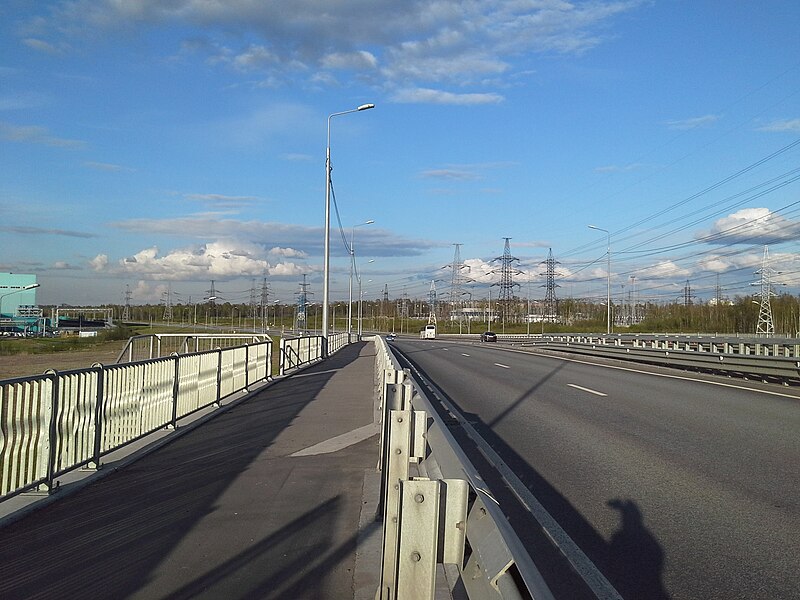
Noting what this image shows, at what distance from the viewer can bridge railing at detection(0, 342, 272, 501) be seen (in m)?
6.75

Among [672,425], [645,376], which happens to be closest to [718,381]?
[645,376]

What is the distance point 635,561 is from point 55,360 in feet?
127

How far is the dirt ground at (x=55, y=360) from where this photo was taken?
29.9m

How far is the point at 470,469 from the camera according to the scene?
359 cm

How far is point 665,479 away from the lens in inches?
324

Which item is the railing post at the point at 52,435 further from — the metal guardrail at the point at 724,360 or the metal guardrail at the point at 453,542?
the metal guardrail at the point at 724,360

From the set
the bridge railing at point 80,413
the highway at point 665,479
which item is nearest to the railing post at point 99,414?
the bridge railing at point 80,413

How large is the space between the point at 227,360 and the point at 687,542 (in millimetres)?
11198

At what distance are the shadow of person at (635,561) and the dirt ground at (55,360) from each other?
55.7ft

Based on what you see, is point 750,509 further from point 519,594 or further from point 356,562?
point 519,594

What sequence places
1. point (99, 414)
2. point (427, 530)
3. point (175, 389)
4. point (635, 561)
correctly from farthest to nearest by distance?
point (175, 389) < point (99, 414) < point (635, 561) < point (427, 530)

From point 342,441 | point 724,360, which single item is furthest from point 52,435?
point 724,360

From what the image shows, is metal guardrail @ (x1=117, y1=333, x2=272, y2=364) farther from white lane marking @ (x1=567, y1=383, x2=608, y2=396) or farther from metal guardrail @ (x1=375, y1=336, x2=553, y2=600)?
metal guardrail @ (x1=375, y1=336, x2=553, y2=600)

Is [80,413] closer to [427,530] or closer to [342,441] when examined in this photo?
[342,441]
